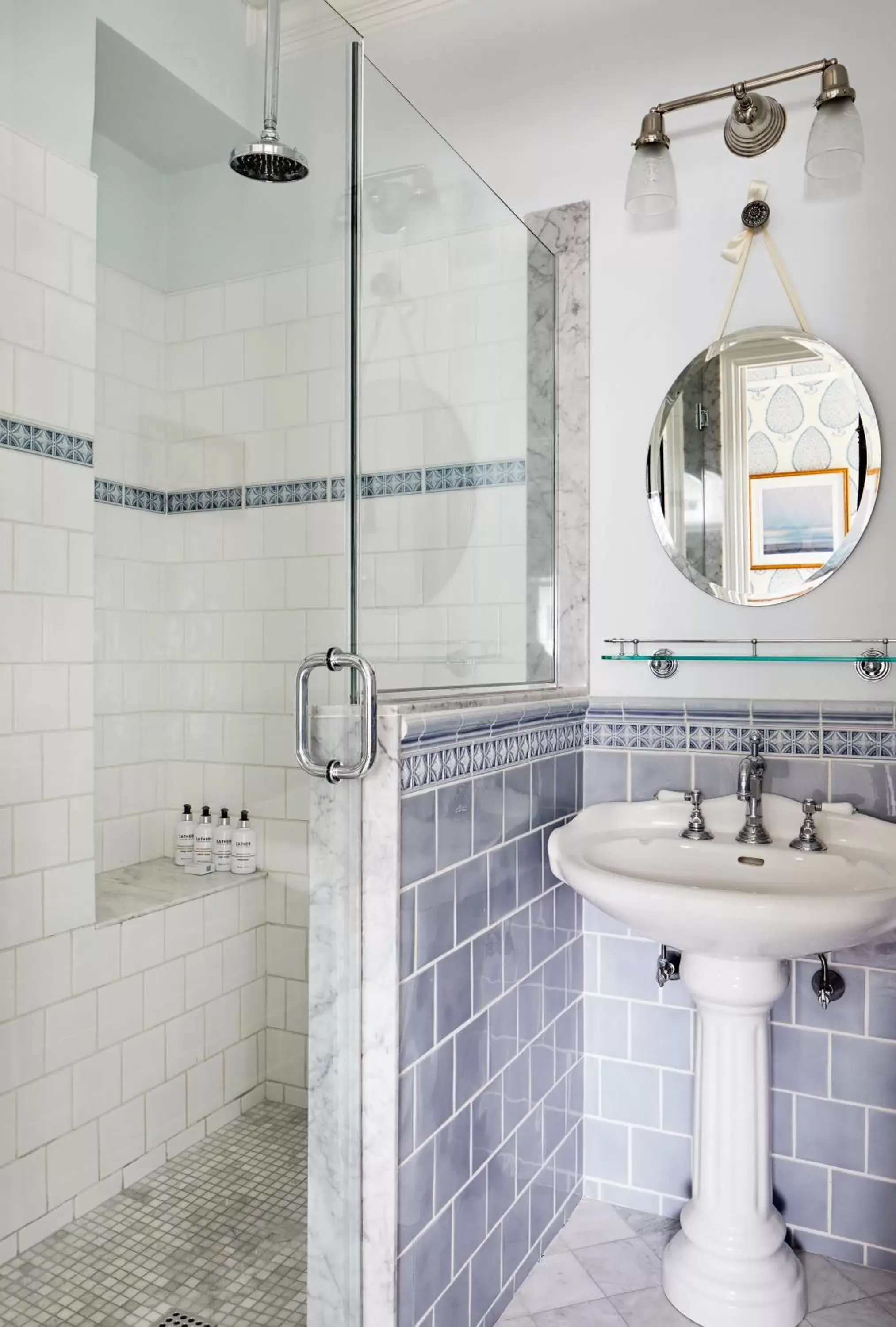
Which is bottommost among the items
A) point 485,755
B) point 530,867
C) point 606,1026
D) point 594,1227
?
point 594,1227

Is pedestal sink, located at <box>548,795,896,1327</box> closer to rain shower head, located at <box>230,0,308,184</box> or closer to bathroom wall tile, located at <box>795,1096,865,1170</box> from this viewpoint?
bathroom wall tile, located at <box>795,1096,865,1170</box>

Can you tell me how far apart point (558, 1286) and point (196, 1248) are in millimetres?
1078

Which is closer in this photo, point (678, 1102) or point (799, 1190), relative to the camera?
point (799, 1190)

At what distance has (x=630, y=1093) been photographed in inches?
81.7

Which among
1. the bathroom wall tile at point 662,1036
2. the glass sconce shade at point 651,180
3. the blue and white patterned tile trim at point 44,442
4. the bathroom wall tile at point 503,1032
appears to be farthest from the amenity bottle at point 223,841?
the glass sconce shade at point 651,180

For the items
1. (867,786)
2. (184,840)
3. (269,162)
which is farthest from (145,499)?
(867,786)

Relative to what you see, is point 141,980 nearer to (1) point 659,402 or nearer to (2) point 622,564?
(2) point 622,564

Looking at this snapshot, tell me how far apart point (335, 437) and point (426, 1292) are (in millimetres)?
1280

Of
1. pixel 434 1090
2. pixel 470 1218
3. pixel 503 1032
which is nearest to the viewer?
pixel 434 1090

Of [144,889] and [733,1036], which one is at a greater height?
[144,889]

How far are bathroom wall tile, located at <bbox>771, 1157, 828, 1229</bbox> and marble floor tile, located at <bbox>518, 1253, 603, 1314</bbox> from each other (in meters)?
0.42

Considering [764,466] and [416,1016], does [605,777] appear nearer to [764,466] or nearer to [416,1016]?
[764,466]

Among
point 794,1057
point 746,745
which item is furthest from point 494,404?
point 794,1057

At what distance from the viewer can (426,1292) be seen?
1.43 m
